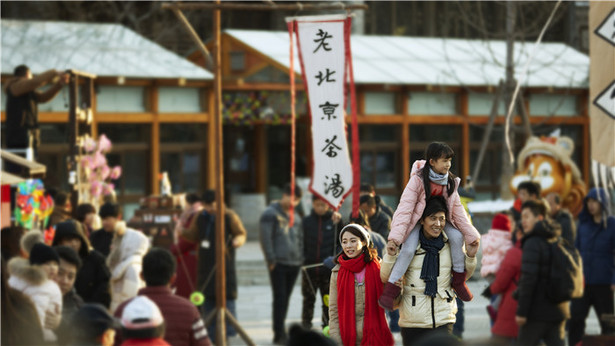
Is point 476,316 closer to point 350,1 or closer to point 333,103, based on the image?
point 333,103

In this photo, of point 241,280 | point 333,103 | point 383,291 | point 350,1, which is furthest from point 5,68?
point 383,291

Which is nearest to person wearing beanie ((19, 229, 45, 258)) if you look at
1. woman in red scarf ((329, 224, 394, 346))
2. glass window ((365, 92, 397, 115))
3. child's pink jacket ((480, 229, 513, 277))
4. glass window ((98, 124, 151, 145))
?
woman in red scarf ((329, 224, 394, 346))

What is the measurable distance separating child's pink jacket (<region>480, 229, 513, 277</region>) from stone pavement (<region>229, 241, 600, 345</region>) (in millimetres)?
210

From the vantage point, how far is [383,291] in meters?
6.47

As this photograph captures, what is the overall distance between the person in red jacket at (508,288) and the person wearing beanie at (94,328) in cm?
579

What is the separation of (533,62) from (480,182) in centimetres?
332

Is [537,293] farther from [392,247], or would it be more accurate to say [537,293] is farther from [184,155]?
[184,155]

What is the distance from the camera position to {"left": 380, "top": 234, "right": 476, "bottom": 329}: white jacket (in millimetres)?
6320

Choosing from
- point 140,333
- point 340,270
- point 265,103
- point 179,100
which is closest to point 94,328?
point 140,333

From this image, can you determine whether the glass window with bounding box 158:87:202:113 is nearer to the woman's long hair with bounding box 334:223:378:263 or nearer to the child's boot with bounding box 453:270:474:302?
the woman's long hair with bounding box 334:223:378:263

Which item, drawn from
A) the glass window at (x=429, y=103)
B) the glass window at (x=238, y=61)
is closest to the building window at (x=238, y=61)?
the glass window at (x=238, y=61)

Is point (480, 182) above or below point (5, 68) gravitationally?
below

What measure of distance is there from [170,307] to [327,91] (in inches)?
185

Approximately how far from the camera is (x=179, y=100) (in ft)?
75.6
